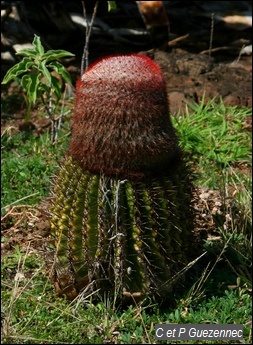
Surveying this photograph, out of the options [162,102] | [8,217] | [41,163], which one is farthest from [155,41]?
[162,102]

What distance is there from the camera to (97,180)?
3.84m

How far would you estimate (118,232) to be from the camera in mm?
3840

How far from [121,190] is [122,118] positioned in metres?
0.37

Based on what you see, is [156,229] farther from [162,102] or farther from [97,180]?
[162,102]

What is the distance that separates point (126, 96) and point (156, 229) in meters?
0.70

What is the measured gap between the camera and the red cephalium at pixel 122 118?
3738 millimetres

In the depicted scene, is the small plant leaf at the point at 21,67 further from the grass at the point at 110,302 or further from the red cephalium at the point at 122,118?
the red cephalium at the point at 122,118

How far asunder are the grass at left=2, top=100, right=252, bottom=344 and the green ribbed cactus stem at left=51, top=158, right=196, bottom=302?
0.45ft

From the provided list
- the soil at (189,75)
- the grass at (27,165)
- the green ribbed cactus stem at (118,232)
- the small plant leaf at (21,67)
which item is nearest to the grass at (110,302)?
the grass at (27,165)

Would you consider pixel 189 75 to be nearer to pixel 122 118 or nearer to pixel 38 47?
pixel 38 47

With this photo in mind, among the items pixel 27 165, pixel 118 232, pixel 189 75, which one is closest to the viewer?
pixel 118 232

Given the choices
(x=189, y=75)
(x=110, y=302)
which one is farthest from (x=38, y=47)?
(x=189, y=75)

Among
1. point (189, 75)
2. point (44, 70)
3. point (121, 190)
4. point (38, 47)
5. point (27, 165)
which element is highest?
point (38, 47)

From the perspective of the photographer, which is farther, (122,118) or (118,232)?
(118,232)
